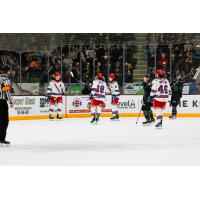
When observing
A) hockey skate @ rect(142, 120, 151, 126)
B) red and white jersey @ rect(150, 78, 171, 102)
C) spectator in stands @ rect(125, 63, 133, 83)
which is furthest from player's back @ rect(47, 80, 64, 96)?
red and white jersey @ rect(150, 78, 171, 102)

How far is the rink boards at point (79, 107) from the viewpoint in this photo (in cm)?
1891

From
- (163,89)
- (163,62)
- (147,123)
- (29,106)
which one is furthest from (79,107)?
(163,89)

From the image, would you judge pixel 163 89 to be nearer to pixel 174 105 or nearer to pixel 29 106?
pixel 174 105

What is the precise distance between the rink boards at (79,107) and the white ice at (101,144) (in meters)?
2.02

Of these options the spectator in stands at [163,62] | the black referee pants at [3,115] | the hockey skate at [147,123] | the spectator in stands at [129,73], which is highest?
the spectator in stands at [163,62]

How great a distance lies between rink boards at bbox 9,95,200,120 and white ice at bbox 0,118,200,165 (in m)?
2.02

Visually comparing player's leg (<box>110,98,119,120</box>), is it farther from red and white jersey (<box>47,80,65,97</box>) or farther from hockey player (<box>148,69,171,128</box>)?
hockey player (<box>148,69,171,128</box>)

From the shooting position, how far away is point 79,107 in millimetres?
20062

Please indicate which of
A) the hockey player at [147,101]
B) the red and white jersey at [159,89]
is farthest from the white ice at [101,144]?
the red and white jersey at [159,89]

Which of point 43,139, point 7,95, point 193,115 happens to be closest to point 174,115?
point 193,115

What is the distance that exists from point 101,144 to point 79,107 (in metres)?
8.74

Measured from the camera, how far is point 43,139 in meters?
12.4

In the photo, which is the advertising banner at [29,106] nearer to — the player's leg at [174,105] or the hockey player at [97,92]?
the hockey player at [97,92]

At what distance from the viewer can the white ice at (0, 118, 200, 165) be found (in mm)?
8953
